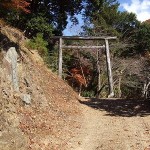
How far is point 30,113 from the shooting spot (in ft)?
38.4

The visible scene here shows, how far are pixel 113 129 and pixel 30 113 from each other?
3259 millimetres

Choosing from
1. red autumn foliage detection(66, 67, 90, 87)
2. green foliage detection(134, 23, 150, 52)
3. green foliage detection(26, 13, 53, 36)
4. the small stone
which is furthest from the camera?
green foliage detection(134, 23, 150, 52)

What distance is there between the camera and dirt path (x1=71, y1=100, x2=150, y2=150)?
1076 centimetres

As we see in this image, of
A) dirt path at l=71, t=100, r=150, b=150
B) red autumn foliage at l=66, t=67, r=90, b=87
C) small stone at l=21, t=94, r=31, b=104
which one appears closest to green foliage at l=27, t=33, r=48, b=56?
dirt path at l=71, t=100, r=150, b=150

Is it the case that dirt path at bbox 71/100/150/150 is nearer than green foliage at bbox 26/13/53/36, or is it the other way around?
dirt path at bbox 71/100/150/150

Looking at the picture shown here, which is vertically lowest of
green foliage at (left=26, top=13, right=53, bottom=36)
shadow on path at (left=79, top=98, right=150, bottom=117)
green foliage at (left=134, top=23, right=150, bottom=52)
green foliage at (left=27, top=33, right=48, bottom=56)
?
shadow on path at (left=79, top=98, right=150, bottom=117)

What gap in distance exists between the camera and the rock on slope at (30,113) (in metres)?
9.77

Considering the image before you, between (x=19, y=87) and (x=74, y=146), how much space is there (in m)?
3.13

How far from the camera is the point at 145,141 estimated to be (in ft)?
36.3

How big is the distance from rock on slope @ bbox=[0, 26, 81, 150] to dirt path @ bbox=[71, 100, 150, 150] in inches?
20.8

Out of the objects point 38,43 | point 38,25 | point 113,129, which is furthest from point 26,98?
point 38,25

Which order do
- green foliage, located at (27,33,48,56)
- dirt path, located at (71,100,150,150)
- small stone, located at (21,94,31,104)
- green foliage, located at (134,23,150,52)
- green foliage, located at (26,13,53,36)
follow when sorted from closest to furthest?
1. dirt path, located at (71,100,150,150)
2. small stone, located at (21,94,31,104)
3. green foliage, located at (27,33,48,56)
4. green foliage, located at (26,13,53,36)
5. green foliage, located at (134,23,150,52)

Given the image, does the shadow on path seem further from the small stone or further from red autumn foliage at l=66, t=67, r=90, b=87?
red autumn foliage at l=66, t=67, r=90, b=87

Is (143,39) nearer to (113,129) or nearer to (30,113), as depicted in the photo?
(113,129)
